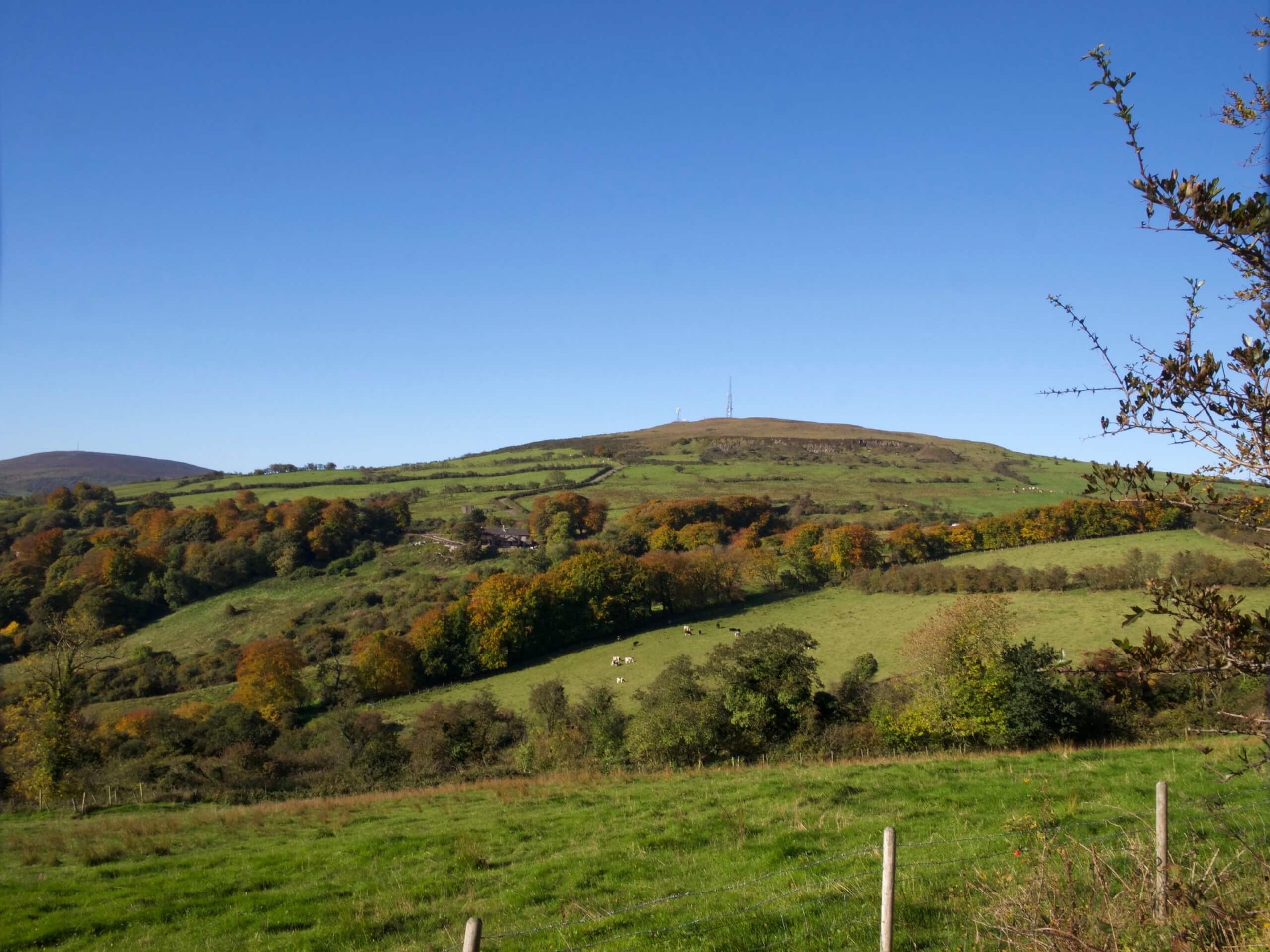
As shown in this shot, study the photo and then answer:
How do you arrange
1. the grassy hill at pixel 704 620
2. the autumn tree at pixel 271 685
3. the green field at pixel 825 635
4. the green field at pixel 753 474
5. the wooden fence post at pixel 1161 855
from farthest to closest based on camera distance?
the green field at pixel 753 474 → the autumn tree at pixel 271 685 → the grassy hill at pixel 704 620 → the green field at pixel 825 635 → the wooden fence post at pixel 1161 855

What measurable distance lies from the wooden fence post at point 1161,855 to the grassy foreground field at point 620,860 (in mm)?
350

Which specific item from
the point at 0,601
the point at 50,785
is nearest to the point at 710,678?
the point at 50,785

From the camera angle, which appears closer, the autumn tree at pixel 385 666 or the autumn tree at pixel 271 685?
the autumn tree at pixel 271 685

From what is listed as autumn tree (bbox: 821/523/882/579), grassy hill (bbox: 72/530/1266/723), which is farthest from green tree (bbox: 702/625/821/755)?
autumn tree (bbox: 821/523/882/579)

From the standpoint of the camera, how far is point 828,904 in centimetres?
817

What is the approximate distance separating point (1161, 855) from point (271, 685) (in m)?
53.9

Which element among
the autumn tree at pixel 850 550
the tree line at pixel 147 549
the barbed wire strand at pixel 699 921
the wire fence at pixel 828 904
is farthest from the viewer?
the tree line at pixel 147 549

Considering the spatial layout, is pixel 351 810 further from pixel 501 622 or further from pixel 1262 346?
pixel 501 622

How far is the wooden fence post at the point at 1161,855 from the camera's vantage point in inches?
222

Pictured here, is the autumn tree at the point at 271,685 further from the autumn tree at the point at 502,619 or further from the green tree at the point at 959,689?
the green tree at the point at 959,689

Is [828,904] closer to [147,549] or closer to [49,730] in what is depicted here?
[49,730]

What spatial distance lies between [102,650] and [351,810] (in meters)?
64.8

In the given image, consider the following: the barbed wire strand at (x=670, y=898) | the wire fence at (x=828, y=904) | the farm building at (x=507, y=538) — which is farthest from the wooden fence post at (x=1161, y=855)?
the farm building at (x=507, y=538)

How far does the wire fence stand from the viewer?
23.6 feet
